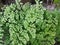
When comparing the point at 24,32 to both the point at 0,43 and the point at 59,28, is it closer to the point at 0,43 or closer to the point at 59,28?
the point at 0,43

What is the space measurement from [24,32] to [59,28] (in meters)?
0.81

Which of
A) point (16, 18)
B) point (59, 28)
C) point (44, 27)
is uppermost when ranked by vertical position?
point (16, 18)

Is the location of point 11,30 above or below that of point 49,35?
above

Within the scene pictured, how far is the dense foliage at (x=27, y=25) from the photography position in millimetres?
3031

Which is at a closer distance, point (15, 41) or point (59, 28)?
point (15, 41)

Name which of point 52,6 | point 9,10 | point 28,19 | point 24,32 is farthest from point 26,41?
point 52,6

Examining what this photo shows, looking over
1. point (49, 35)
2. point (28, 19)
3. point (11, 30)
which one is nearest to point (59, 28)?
point (49, 35)

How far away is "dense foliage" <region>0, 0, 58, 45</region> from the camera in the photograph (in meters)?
3.03

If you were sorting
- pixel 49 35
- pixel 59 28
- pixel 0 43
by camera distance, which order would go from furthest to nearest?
1. pixel 59 28
2. pixel 49 35
3. pixel 0 43

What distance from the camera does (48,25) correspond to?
3146 mm

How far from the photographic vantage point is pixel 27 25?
3018 millimetres

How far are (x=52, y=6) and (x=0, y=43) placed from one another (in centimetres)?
215

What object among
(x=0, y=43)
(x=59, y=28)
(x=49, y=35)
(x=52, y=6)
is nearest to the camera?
(x=0, y=43)

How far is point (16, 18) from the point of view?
308cm
